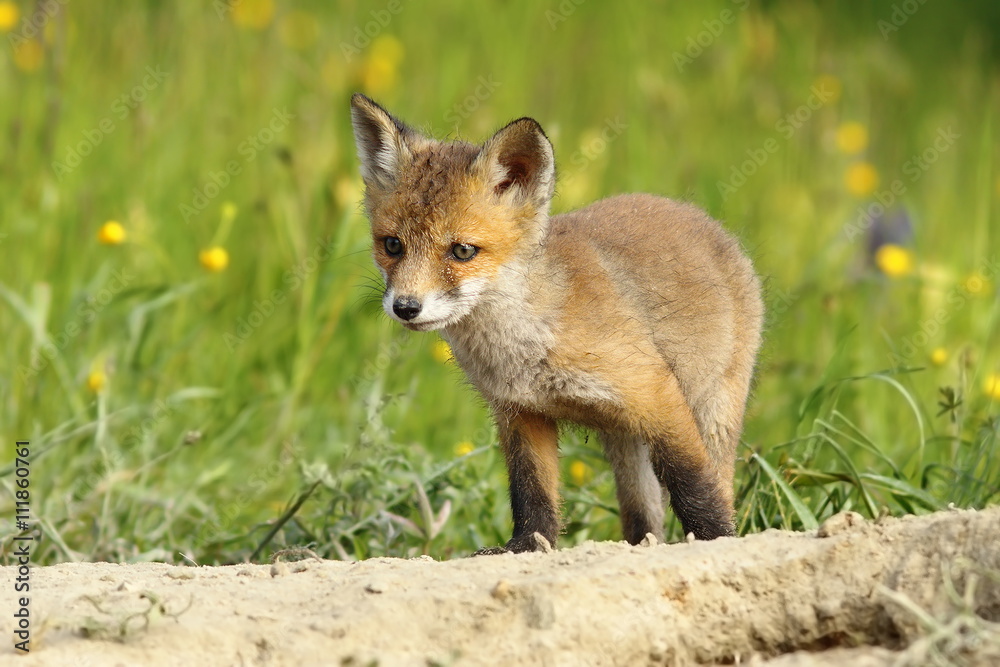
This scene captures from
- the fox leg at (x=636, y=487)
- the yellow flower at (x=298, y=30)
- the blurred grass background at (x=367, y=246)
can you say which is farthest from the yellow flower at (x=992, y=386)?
the yellow flower at (x=298, y=30)

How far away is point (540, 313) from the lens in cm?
419

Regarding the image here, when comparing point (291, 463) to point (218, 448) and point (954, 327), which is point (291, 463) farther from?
point (954, 327)

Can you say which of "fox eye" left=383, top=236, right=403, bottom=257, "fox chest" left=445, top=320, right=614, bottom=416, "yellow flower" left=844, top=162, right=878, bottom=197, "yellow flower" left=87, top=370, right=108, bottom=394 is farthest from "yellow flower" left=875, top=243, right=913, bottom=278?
"yellow flower" left=87, top=370, right=108, bottom=394

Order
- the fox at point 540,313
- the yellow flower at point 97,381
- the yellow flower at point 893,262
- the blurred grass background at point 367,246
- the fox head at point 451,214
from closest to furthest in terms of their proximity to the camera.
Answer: the fox head at point 451,214 < the fox at point 540,313 < the blurred grass background at point 367,246 < the yellow flower at point 97,381 < the yellow flower at point 893,262

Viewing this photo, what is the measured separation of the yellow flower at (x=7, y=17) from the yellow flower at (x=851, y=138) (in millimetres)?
5799

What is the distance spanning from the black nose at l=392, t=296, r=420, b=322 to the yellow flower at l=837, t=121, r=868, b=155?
5.64m

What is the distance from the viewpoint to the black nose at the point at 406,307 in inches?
153

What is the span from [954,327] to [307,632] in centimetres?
550

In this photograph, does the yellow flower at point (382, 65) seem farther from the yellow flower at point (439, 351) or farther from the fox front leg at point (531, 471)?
the fox front leg at point (531, 471)

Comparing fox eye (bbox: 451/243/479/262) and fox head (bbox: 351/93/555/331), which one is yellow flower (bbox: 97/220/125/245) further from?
fox eye (bbox: 451/243/479/262)

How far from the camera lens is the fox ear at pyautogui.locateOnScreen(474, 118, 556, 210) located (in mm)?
4207

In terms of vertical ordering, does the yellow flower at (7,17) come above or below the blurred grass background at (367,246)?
above

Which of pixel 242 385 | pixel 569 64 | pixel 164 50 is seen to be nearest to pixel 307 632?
pixel 242 385

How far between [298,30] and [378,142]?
4.79 meters
